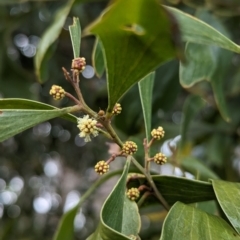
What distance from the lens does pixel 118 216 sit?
0.46 metres

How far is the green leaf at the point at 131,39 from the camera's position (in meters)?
0.32

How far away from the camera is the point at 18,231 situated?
4.97 feet

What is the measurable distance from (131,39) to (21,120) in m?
0.13

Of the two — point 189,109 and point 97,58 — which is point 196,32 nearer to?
point 97,58

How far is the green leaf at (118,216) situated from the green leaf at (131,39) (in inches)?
3.4

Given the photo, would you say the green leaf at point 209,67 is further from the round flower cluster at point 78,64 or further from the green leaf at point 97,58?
the round flower cluster at point 78,64

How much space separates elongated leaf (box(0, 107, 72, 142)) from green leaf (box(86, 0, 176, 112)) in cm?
6

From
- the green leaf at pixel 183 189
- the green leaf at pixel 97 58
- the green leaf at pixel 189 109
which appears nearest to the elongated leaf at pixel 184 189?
the green leaf at pixel 183 189

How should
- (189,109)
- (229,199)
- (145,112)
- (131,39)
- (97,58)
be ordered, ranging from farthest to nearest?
(189,109) → (97,58) → (145,112) → (229,199) → (131,39)

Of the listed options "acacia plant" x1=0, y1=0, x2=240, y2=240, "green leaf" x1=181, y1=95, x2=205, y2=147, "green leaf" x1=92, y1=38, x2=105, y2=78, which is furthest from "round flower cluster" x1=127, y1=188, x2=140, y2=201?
"green leaf" x1=181, y1=95, x2=205, y2=147

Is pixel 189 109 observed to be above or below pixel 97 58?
below

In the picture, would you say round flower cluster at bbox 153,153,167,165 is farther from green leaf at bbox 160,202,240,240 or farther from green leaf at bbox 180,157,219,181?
green leaf at bbox 180,157,219,181

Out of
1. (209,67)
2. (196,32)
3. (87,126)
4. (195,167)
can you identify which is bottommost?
(195,167)

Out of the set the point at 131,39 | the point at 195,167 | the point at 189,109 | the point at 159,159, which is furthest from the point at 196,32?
the point at 189,109
